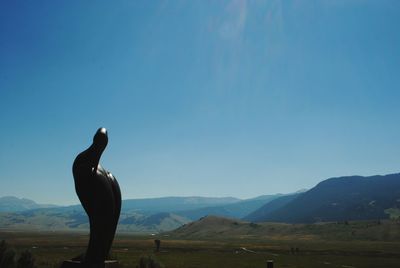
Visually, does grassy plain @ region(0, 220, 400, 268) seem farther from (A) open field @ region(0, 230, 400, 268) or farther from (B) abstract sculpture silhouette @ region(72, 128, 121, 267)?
(B) abstract sculpture silhouette @ region(72, 128, 121, 267)

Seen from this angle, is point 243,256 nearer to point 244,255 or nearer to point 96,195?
point 244,255

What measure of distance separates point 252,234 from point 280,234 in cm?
1398

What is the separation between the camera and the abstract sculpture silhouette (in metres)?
19.0

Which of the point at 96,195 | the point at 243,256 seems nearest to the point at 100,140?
the point at 96,195

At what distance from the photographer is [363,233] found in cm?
15562

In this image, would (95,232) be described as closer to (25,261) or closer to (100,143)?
(100,143)

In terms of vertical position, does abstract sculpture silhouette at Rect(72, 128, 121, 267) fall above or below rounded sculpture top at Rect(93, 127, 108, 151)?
below

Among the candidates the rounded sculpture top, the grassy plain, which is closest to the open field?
the grassy plain

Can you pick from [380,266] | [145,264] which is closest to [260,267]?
[380,266]

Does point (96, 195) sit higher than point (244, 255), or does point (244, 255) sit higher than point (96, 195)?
point (96, 195)

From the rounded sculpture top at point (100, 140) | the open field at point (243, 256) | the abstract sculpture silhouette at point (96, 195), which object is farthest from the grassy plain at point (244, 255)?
the rounded sculpture top at point (100, 140)

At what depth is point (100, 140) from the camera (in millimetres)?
19156

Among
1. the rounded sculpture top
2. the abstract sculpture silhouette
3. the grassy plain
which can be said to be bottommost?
the grassy plain

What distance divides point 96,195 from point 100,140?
7.58 feet
